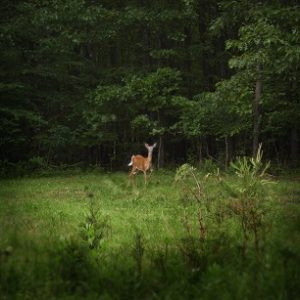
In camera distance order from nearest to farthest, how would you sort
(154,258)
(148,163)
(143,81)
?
(154,258) < (148,163) < (143,81)

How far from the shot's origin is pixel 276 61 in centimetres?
1602

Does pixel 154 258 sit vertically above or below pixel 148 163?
below

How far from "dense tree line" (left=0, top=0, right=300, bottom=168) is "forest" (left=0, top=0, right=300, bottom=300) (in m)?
0.07

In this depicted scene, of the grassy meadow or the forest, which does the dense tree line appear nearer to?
the forest

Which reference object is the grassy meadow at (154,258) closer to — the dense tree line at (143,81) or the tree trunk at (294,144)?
the dense tree line at (143,81)

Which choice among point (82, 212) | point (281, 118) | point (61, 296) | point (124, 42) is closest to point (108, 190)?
point (82, 212)

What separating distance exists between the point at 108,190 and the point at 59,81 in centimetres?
1017

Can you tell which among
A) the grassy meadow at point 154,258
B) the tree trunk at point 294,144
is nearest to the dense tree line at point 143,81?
the tree trunk at point 294,144

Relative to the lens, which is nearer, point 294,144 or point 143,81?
point 143,81

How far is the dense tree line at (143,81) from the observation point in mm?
18203

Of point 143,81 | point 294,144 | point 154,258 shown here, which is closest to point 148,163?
point 143,81

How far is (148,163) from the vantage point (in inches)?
674

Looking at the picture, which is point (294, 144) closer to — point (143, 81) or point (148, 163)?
point (143, 81)

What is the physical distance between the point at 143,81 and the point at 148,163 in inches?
207
